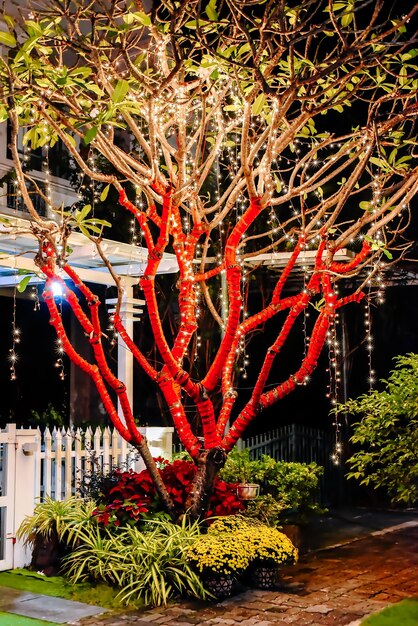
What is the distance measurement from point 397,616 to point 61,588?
9.82ft

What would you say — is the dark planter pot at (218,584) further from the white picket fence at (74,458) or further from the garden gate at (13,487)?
the white picket fence at (74,458)

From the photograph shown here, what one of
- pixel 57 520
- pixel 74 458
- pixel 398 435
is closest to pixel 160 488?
pixel 57 520

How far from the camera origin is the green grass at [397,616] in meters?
6.39

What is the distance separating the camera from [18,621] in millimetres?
6355

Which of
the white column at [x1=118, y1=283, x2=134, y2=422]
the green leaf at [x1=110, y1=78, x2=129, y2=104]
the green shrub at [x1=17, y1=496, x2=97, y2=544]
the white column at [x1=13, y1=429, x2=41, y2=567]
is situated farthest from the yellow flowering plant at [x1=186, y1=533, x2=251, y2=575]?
the white column at [x1=118, y1=283, x2=134, y2=422]

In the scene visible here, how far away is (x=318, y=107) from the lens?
7.25m

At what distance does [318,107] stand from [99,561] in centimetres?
457

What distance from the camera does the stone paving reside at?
255 inches

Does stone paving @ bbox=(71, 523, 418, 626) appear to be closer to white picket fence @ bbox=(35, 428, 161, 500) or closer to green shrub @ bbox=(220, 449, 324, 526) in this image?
green shrub @ bbox=(220, 449, 324, 526)

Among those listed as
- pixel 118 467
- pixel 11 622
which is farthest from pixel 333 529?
pixel 11 622

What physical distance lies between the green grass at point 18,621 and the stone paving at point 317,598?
30 cm

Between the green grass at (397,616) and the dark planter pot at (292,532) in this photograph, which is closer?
the green grass at (397,616)

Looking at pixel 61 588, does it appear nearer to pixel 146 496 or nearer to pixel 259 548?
pixel 146 496

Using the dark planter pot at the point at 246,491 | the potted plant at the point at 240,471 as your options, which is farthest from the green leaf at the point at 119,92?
the potted plant at the point at 240,471
